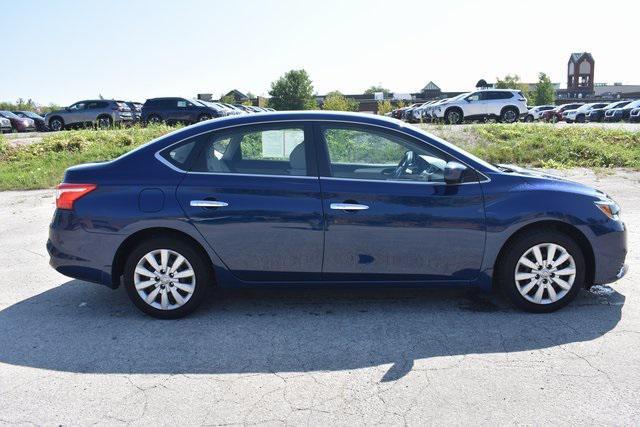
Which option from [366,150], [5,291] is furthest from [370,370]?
[5,291]

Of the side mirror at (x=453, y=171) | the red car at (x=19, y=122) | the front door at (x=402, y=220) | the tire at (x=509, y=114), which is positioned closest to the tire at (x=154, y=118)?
the red car at (x=19, y=122)

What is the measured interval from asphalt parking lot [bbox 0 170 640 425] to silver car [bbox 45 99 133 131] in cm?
2318

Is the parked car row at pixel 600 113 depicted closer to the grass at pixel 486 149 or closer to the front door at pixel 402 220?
the grass at pixel 486 149

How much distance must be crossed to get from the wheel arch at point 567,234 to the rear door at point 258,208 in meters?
1.49

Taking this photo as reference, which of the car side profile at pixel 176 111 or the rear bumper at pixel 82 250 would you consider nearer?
the rear bumper at pixel 82 250

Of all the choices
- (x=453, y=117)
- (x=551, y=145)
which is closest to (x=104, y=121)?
(x=453, y=117)

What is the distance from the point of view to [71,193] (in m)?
4.49

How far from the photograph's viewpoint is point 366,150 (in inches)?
181

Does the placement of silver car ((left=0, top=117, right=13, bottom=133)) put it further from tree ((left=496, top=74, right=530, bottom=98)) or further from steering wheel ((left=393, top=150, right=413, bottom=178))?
tree ((left=496, top=74, right=530, bottom=98))

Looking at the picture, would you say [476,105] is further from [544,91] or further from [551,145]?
[544,91]

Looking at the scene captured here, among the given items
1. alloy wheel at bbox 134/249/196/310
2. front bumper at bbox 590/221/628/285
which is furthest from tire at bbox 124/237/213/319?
front bumper at bbox 590/221/628/285

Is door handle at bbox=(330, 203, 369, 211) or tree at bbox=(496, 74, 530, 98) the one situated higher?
tree at bbox=(496, 74, 530, 98)

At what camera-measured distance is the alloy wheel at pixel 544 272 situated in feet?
14.6

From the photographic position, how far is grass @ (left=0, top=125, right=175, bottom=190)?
12636 millimetres
